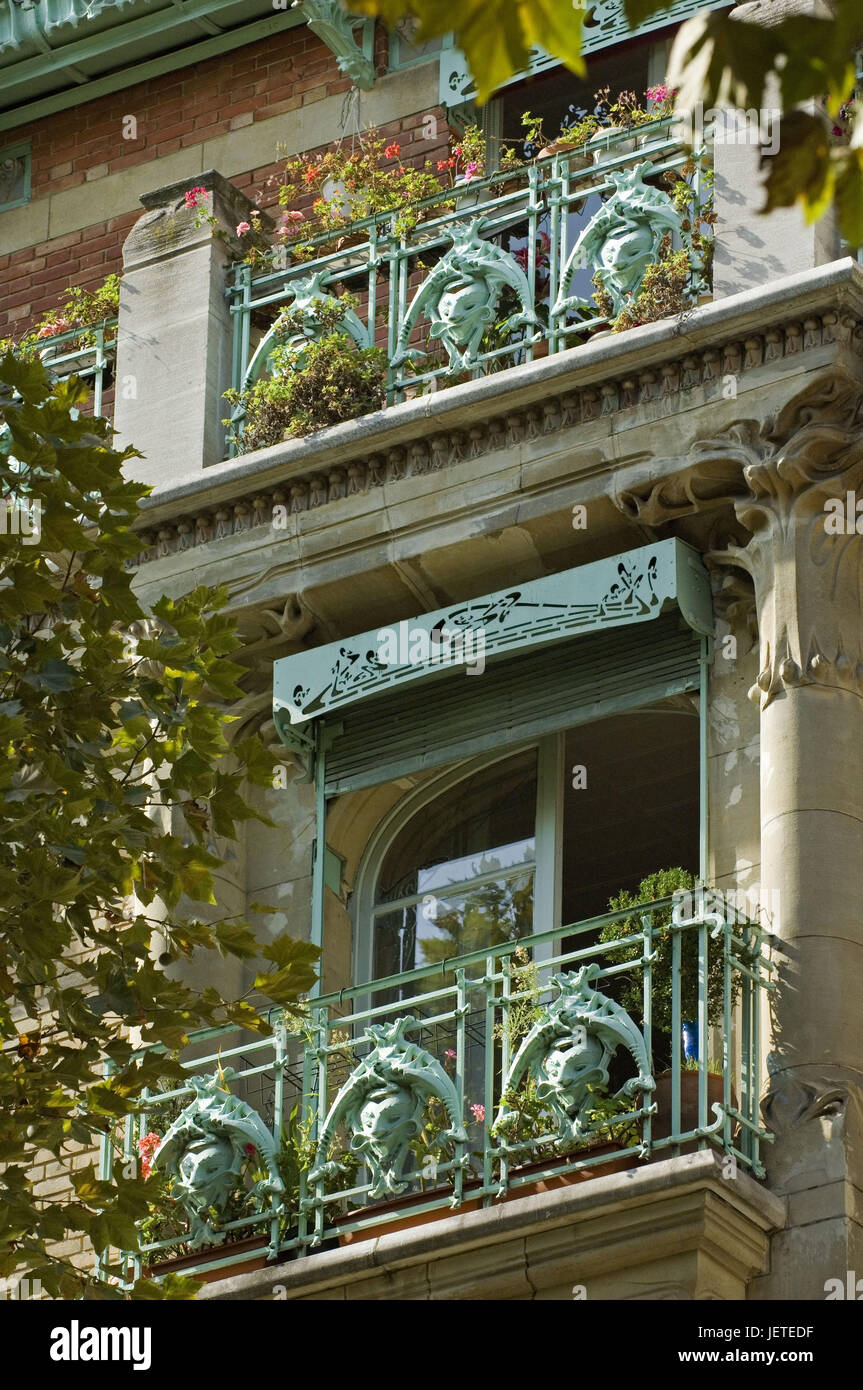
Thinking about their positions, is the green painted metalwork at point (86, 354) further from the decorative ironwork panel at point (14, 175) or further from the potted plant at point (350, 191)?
the decorative ironwork panel at point (14, 175)

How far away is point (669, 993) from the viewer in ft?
34.4

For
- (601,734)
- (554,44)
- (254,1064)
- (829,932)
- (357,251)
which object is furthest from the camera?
(601,734)

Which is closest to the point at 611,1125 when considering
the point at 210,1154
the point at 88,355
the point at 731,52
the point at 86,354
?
the point at 210,1154

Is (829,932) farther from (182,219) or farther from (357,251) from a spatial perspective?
(182,219)

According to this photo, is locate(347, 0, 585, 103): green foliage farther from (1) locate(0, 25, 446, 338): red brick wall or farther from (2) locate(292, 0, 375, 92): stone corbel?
(1) locate(0, 25, 446, 338): red brick wall

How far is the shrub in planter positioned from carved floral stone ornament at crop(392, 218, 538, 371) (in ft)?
1.25

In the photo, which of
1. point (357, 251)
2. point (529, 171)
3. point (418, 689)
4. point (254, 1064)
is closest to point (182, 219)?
point (357, 251)

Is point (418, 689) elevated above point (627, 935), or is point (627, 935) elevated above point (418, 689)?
point (418, 689)

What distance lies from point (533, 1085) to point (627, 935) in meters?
0.71

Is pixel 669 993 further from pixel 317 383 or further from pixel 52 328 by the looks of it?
pixel 52 328

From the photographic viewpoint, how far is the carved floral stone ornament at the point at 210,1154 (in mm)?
10758

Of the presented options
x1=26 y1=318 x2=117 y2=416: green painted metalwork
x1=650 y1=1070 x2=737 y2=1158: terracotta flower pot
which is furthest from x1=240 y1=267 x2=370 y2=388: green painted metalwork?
x1=650 y1=1070 x2=737 y2=1158: terracotta flower pot

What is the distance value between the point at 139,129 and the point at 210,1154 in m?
7.37

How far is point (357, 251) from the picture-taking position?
41.6 ft
